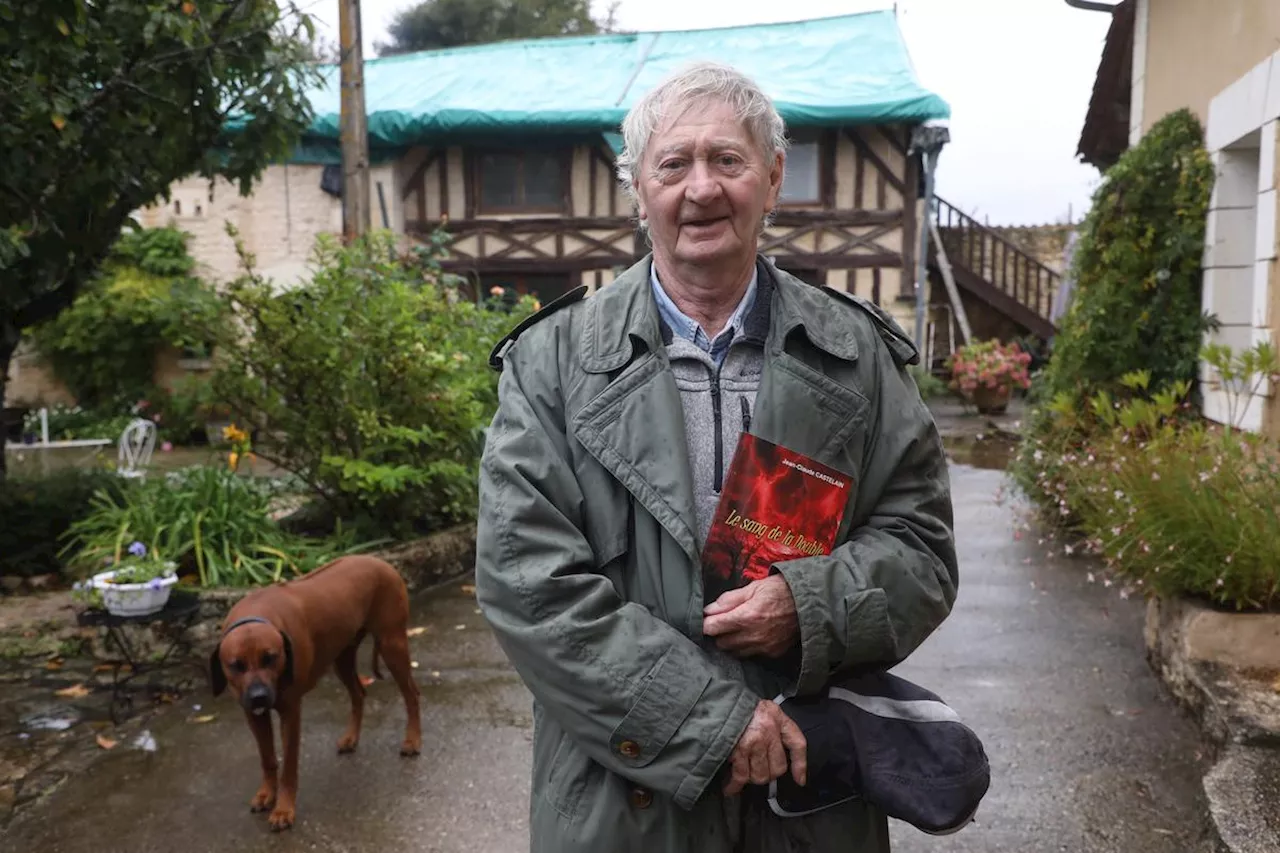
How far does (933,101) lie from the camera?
14328 millimetres

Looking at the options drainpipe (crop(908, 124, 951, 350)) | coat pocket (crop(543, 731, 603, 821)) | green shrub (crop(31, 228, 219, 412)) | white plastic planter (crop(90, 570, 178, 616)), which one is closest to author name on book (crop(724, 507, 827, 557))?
coat pocket (crop(543, 731, 603, 821))

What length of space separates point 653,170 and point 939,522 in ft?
2.68

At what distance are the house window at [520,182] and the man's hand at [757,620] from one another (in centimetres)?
1463

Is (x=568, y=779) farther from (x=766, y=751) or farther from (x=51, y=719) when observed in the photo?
(x=51, y=719)

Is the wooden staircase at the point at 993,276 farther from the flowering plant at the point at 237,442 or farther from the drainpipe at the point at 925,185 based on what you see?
the flowering plant at the point at 237,442

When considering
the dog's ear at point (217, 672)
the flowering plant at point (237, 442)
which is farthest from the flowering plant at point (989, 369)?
the dog's ear at point (217, 672)

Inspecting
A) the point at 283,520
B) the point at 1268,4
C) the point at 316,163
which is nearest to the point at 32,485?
the point at 283,520

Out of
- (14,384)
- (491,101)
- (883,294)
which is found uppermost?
(491,101)

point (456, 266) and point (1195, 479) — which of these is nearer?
point (1195, 479)

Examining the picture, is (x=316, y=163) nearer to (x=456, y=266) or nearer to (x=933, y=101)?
(x=456, y=266)

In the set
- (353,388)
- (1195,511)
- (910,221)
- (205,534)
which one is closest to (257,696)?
(205,534)

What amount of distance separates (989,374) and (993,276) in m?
3.53

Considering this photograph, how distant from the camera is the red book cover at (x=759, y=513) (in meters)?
1.80

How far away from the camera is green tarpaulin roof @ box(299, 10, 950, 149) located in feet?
48.4
